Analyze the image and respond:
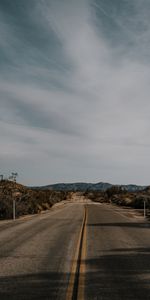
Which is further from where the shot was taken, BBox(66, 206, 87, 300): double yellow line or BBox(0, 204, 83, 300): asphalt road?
BBox(0, 204, 83, 300): asphalt road

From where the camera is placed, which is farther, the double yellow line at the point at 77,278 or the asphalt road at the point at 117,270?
the asphalt road at the point at 117,270

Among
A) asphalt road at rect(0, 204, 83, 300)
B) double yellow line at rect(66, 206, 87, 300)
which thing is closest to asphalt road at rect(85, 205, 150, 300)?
double yellow line at rect(66, 206, 87, 300)

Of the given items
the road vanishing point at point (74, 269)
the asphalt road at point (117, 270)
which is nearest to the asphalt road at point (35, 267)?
the road vanishing point at point (74, 269)

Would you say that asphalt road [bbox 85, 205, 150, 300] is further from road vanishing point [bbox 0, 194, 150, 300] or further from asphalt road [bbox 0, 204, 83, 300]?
asphalt road [bbox 0, 204, 83, 300]

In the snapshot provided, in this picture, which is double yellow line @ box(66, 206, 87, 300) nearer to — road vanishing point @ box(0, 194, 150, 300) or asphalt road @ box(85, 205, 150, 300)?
road vanishing point @ box(0, 194, 150, 300)

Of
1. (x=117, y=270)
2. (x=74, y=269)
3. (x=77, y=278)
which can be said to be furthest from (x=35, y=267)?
(x=117, y=270)

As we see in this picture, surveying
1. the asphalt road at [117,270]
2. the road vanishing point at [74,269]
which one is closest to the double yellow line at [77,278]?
the road vanishing point at [74,269]

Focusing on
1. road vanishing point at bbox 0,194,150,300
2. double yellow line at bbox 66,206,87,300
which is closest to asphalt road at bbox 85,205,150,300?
road vanishing point at bbox 0,194,150,300

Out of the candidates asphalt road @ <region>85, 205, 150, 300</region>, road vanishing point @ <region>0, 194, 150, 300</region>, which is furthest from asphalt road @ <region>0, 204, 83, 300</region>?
asphalt road @ <region>85, 205, 150, 300</region>

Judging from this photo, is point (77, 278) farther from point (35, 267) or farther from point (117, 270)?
point (35, 267)

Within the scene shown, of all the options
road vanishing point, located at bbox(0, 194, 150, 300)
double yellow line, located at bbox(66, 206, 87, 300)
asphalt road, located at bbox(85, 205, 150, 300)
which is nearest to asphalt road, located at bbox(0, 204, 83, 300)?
road vanishing point, located at bbox(0, 194, 150, 300)

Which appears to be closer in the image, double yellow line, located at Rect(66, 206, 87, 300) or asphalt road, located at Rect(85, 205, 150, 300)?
double yellow line, located at Rect(66, 206, 87, 300)

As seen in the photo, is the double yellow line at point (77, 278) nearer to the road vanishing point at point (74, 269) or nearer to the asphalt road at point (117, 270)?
the road vanishing point at point (74, 269)

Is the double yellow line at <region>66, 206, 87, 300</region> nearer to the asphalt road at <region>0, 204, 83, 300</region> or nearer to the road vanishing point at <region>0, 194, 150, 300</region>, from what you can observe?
the road vanishing point at <region>0, 194, 150, 300</region>
